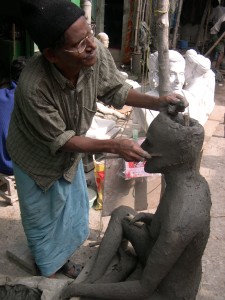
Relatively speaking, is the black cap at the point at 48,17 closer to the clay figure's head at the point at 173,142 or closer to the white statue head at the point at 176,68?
the clay figure's head at the point at 173,142

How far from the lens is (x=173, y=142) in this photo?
1.67 meters

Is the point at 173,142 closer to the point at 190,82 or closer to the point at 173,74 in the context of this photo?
the point at 173,74

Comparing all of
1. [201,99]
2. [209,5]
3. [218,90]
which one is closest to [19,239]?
[201,99]

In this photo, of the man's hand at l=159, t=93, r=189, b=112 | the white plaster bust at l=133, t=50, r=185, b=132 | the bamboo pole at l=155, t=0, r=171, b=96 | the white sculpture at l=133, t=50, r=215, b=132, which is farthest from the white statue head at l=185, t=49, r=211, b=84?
the man's hand at l=159, t=93, r=189, b=112

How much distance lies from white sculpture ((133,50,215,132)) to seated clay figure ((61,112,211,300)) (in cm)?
184

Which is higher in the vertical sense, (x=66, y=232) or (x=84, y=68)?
(x=84, y=68)

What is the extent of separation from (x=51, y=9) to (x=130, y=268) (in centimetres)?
150

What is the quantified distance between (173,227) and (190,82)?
125 inches

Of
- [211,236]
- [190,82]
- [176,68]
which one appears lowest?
[211,236]

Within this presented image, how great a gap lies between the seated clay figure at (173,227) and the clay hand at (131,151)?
8 cm

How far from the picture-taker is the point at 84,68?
6.54 feet

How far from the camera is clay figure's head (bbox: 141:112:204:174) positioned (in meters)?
1.66

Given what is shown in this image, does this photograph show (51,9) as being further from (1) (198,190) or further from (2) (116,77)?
(1) (198,190)

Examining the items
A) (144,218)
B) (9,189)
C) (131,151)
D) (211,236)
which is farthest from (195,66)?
(131,151)
